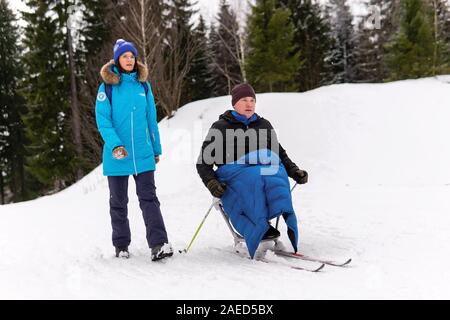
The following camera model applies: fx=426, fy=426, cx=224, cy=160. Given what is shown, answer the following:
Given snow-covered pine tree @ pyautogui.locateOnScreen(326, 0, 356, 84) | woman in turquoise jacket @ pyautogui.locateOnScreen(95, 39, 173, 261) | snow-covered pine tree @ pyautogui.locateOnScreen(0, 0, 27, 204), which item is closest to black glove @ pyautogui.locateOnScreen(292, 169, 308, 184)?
woman in turquoise jacket @ pyautogui.locateOnScreen(95, 39, 173, 261)

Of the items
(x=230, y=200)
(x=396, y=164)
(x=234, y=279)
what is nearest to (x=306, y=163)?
(x=396, y=164)

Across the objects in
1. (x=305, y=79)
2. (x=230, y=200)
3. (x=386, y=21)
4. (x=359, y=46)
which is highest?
(x=386, y=21)

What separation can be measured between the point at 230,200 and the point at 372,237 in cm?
128

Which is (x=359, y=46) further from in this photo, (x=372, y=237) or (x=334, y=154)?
(x=372, y=237)

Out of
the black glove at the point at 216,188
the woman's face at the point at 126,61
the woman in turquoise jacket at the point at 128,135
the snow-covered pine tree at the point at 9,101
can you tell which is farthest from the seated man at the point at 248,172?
the snow-covered pine tree at the point at 9,101

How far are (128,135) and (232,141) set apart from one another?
2.54 ft

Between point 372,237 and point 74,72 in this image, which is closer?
point 372,237

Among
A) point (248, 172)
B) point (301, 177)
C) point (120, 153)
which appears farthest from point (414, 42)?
point (120, 153)

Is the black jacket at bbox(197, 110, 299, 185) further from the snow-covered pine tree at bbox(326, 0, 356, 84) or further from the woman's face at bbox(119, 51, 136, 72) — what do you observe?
the snow-covered pine tree at bbox(326, 0, 356, 84)

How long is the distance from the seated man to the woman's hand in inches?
21.7

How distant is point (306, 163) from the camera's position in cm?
848

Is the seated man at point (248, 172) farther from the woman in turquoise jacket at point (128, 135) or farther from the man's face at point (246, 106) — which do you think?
the woman in turquoise jacket at point (128, 135)

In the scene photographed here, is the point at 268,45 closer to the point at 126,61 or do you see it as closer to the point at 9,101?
the point at 9,101

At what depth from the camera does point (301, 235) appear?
12.4ft
